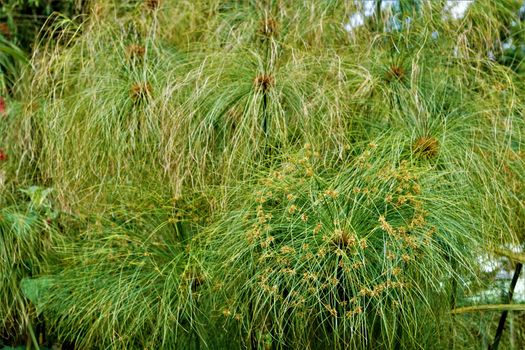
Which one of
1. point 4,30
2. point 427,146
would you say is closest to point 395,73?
point 427,146

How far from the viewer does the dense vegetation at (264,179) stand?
179 centimetres

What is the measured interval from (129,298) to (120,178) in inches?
15.1

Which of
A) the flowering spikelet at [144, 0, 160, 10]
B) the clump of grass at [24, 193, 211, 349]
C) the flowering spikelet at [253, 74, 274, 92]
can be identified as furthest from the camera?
the flowering spikelet at [144, 0, 160, 10]

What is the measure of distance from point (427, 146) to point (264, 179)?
433mm

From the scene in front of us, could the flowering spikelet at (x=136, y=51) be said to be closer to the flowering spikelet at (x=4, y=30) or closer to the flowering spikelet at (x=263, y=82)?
the flowering spikelet at (x=263, y=82)

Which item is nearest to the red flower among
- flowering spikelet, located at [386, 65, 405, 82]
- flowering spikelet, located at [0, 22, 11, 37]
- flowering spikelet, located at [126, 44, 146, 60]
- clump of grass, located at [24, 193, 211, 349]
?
clump of grass, located at [24, 193, 211, 349]

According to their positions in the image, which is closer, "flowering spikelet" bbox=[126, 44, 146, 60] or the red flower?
"flowering spikelet" bbox=[126, 44, 146, 60]

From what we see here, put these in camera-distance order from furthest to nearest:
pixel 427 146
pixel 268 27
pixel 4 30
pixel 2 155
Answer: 1. pixel 4 30
2. pixel 2 155
3. pixel 268 27
4. pixel 427 146

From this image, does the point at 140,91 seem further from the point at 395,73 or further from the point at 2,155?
the point at 395,73

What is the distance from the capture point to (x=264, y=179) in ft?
6.23

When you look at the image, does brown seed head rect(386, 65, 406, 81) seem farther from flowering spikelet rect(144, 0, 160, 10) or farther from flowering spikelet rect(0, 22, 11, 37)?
flowering spikelet rect(0, 22, 11, 37)

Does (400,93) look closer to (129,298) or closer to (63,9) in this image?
(129,298)

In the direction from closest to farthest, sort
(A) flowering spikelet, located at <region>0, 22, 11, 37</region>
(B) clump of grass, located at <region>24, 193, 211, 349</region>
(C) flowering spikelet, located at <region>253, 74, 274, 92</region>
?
(B) clump of grass, located at <region>24, 193, 211, 349</region>
(C) flowering spikelet, located at <region>253, 74, 274, 92</region>
(A) flowering spikelet, located at <region>0, 22, 11, 37</region>

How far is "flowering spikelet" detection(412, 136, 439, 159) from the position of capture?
2010 millimetres
